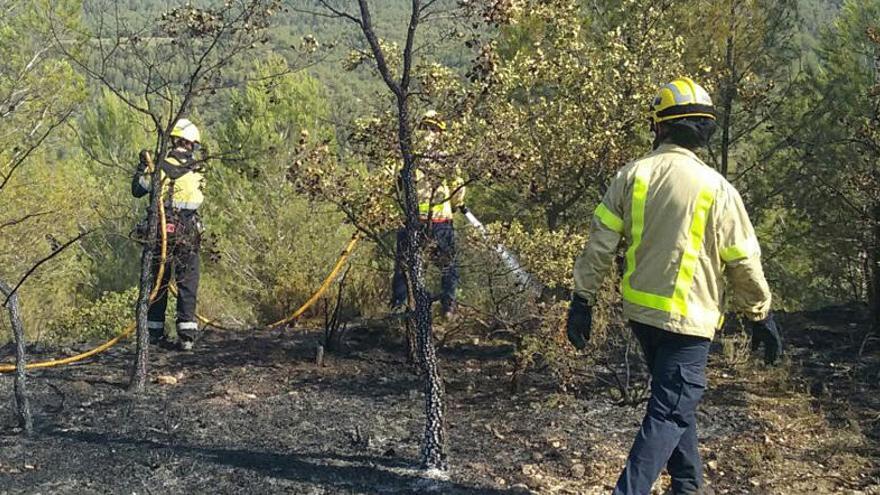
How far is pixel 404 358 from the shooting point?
688 centimetres

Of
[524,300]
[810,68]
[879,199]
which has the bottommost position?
[524,300]

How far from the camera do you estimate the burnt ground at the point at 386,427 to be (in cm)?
436

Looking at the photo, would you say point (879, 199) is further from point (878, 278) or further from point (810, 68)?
point (810, 68)

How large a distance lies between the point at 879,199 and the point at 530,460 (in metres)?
3.74

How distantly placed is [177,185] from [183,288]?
827 millimetres

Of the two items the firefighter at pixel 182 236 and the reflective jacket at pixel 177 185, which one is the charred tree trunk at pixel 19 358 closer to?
the reflective jacket at pixel 177 185

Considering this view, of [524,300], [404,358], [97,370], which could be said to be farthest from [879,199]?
[97,370]

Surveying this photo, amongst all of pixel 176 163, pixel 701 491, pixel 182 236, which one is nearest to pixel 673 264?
pixel 701 491

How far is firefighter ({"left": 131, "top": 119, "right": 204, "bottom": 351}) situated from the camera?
709 cm

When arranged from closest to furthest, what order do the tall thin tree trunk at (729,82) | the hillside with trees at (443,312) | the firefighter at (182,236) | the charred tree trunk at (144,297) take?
the hillside with trees at (443,312), the charred tree trunk at (144,297), the firefighter at (182,236), the tall thin tree trunk at (729,82)

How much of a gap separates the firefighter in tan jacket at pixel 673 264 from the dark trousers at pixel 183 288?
13.6ft

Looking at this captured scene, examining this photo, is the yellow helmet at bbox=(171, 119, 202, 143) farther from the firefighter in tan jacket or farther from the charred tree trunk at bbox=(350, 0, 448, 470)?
the firefighter in tan jacket

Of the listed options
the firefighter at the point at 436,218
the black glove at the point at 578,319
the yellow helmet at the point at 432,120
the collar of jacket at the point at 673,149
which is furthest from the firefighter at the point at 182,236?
the collar of jacket at the point at 673,149

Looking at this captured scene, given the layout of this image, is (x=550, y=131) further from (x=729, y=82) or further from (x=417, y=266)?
(x=417, y=266)
